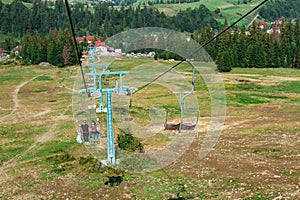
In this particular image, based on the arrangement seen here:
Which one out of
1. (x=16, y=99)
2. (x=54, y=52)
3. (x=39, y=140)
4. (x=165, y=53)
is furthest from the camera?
(x=165, y=53)

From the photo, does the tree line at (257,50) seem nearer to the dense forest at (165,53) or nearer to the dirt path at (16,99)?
the dense forest at (165,53)

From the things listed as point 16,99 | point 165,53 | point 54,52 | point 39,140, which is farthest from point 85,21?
point 39,140

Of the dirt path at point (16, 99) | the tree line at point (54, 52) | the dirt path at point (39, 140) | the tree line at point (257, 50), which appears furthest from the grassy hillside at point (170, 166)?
the tree line at point (257, 50)

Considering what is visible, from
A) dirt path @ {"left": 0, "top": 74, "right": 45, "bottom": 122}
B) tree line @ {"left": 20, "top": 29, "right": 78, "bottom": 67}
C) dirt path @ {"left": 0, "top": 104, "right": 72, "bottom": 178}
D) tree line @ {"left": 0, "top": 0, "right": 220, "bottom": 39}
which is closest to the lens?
dirt path @ {"left": 0, "top": 104, "right": 72, "bottom": 178}

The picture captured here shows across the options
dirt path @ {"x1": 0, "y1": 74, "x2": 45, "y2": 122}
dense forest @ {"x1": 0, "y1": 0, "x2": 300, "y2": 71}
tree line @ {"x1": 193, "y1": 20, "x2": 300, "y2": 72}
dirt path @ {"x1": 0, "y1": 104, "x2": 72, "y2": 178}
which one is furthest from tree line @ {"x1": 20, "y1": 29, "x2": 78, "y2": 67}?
dirt path @ {"x1": 0, "y1": 104, "x2": 72, "y2": 178}

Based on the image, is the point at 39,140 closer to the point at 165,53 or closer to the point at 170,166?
the point at 170,166

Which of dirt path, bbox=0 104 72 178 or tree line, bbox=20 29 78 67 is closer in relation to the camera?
dirt path, bbox=0 104 72 178

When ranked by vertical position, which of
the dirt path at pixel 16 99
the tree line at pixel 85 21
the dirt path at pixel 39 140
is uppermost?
the tree line at pixel 85 21

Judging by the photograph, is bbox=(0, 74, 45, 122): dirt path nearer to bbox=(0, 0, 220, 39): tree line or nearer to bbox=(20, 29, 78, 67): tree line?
bbox=(20, 29, 78, 67): tree line
